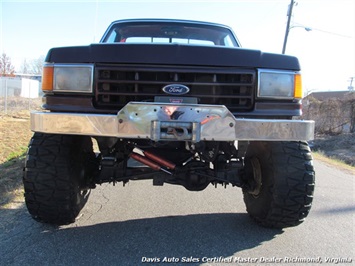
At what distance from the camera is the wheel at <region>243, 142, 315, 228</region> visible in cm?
335

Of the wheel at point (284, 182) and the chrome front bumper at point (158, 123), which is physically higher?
the chrome front bumper at point (158, 123)

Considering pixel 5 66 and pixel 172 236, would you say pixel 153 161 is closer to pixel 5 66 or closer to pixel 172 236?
pixel 172 236

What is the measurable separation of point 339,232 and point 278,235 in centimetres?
72

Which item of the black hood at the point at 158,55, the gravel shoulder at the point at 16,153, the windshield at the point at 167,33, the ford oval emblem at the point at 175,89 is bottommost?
the gravel shoulder at the point at 16,153

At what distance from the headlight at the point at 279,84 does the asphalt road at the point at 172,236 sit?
142 centimetres

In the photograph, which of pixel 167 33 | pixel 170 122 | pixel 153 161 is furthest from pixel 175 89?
pixel 167 33

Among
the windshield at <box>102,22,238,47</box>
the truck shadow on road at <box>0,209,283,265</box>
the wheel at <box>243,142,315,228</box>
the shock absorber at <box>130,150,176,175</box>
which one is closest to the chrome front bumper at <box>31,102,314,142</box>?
the shock absorber at <box>130,150,176,175</box>

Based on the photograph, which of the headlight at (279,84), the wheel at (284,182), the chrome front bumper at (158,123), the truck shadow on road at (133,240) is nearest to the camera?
the chrome front bumper at (158,123)

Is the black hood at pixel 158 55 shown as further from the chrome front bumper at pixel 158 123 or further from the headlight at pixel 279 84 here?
the chrome front bumper at pixel 158 123

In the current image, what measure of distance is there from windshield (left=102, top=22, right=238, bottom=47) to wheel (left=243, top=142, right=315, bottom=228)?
5.73ft

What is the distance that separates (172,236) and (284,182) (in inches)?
47.7

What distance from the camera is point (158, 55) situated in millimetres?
2943

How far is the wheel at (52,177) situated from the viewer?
3.22 metres

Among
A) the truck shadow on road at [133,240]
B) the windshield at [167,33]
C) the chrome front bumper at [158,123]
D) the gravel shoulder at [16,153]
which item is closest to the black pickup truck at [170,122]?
the chrome front bumper at [158,123]
